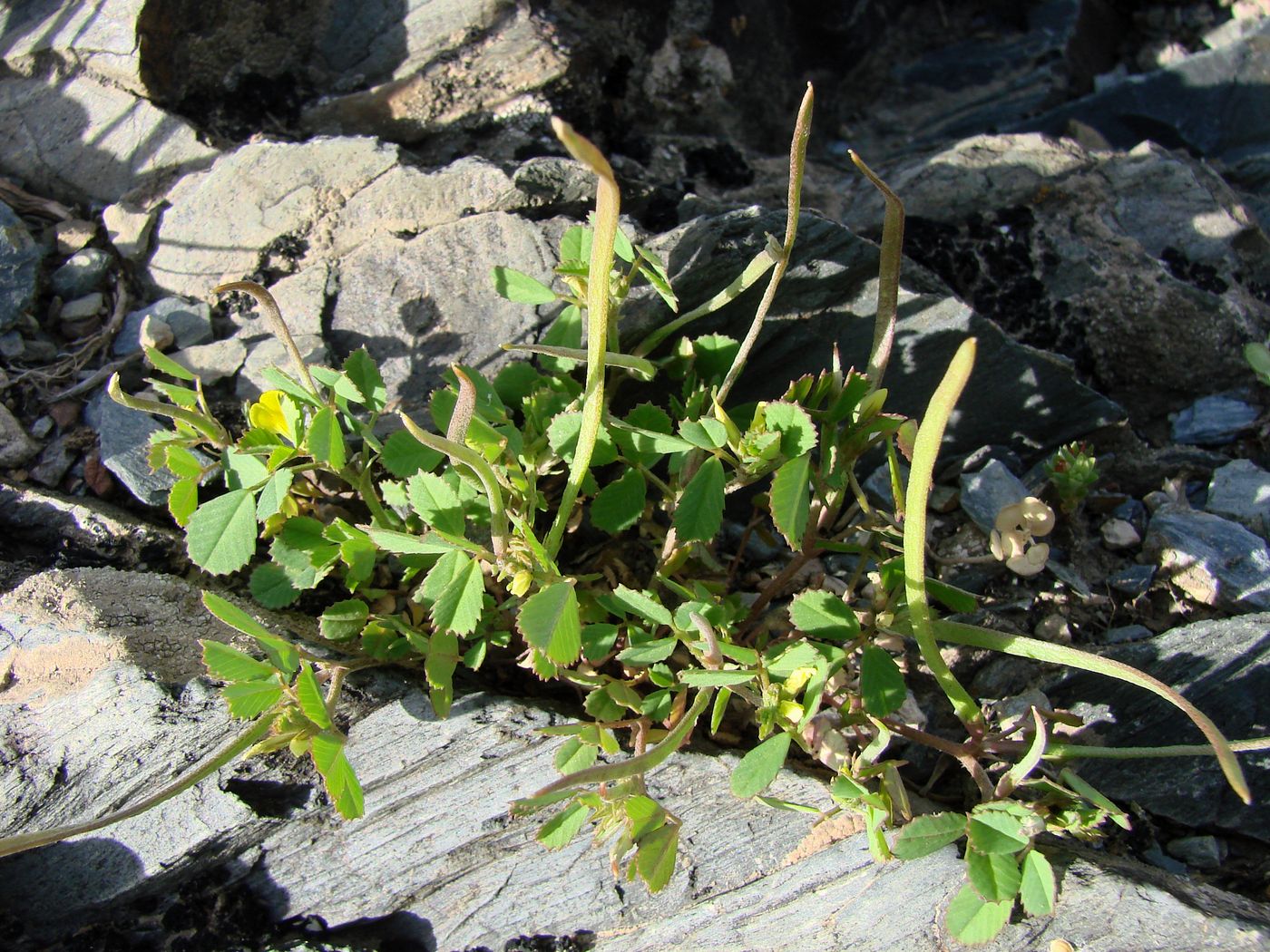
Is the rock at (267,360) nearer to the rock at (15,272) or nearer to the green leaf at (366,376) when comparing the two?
the green leaf at (366,376)

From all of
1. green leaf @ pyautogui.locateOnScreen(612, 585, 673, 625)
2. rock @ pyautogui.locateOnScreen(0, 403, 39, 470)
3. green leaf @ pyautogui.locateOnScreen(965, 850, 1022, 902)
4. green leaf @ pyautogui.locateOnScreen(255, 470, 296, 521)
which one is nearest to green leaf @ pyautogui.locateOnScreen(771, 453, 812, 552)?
green leaf @ pyautogui.locateOnScreen(612, 585, 673, 625)


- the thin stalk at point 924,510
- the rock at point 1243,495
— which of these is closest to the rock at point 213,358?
the thin stalk at point 924,510

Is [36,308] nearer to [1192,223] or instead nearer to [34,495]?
[34,495]

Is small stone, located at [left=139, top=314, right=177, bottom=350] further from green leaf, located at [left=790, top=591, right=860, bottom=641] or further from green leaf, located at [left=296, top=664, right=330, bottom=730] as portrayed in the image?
green leaf, located at [left=790, top=591, right=860, bottom=641]

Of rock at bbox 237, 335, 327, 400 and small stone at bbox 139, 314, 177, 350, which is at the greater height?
small stone at bbox 139, 314, 177, 350

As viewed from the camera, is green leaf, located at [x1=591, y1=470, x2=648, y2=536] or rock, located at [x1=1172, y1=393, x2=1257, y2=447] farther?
rock, located at [x1=1172, y1=393, x2=1257, y2=447]

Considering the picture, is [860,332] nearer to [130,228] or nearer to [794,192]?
[794,192]
